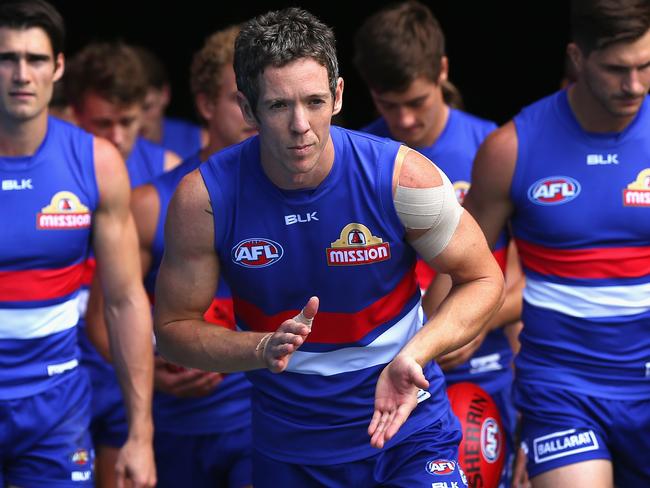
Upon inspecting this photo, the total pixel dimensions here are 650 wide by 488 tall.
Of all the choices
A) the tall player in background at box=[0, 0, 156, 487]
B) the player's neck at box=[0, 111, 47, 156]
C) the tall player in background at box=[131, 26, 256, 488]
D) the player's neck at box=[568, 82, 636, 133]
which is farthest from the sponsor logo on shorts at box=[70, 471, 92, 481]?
the player's neck at box=[568, 82, 636, 133]

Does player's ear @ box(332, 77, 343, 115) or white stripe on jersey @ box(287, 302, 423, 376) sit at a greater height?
player's ear @ box(332, 77, 343, 115)

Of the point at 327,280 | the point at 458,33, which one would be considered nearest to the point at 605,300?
the point at 327,280

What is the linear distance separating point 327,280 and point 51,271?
4.17ft

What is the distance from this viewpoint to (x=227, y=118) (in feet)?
19.8

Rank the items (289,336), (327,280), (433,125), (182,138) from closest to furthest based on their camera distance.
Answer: (289,336) → (327,280) → (433,125) → (182,138)

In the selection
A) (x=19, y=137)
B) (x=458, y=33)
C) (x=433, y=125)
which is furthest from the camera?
(x=458, y=33)

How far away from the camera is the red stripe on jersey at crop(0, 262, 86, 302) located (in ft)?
17.1

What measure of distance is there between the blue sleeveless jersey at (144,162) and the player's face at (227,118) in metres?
1.11

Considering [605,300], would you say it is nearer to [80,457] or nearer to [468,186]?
[468,186]

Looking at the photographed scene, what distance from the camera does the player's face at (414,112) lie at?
19.8ft

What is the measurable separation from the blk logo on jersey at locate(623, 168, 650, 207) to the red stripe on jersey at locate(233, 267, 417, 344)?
38.7 inches

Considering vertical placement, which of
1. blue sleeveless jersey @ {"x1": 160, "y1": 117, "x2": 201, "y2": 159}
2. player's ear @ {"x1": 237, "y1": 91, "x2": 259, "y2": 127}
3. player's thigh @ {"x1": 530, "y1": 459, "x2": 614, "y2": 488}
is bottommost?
player's thigh @ {"x1": 530, "y1": 459, "x2": 614, "y2": 488}

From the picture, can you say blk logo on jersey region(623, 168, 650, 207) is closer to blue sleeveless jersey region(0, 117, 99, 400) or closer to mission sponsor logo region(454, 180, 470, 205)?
mission sponsor logo region(454, 180, 470, 205)

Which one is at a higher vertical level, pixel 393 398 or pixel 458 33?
pixel 458 33
